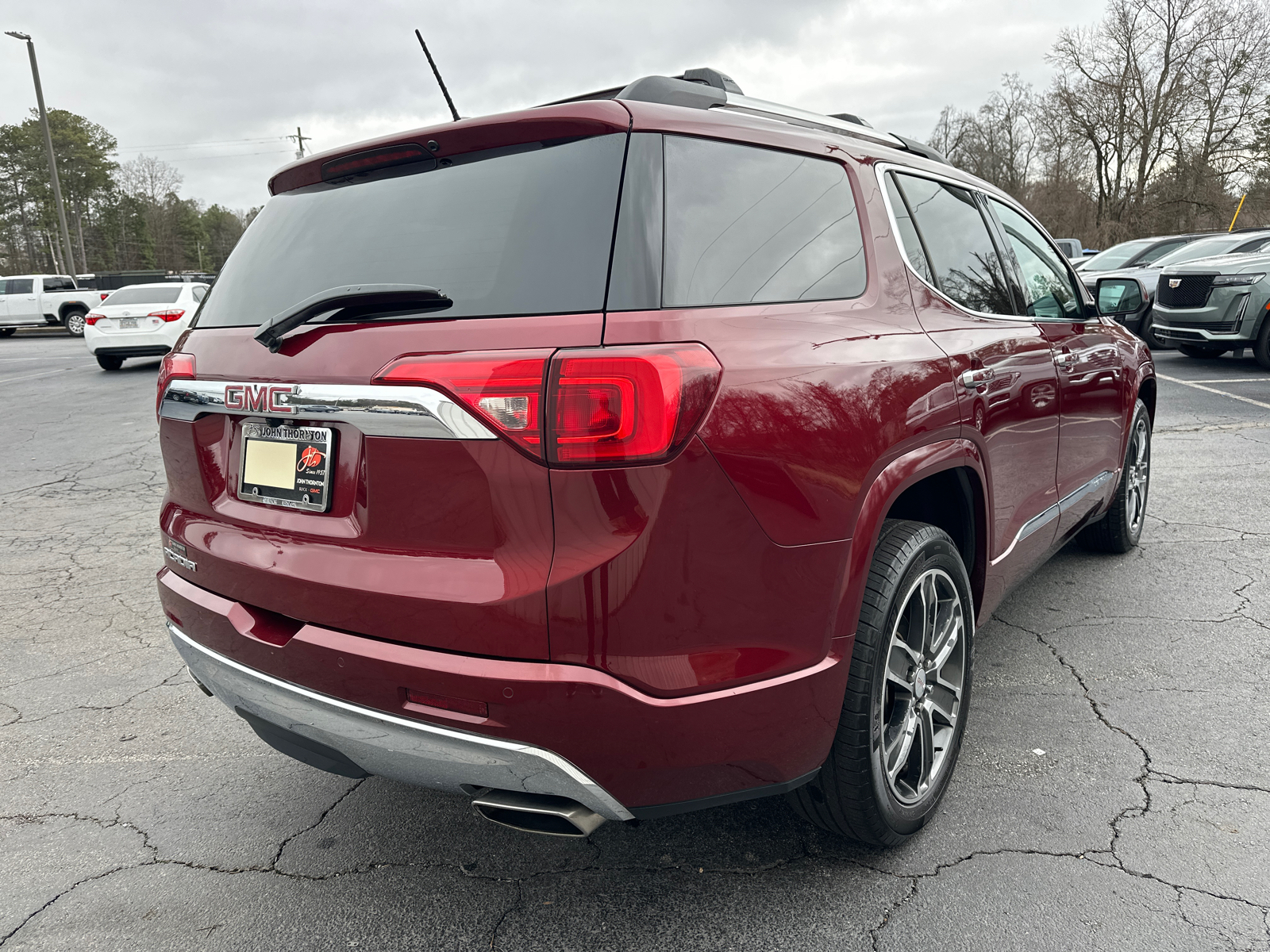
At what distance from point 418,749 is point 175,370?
3.98 ft

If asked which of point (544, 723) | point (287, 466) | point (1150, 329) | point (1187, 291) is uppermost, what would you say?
point (287, 466)

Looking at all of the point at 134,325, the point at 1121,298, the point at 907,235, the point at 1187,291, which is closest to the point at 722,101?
the point at 907,235

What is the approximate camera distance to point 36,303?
28281 millimetres

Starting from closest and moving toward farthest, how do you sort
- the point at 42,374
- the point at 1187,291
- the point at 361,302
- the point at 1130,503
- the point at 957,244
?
the point at 361,302
the point at 957,244
the point at 1130,503
the point at 1187,291
the point at 42,374

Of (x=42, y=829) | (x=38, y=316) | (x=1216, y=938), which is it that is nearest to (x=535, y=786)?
(x=1216, y=938)

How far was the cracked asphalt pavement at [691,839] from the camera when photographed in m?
2.05

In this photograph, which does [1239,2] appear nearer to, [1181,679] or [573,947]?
[1181,679]

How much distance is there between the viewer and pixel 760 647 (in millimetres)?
1798

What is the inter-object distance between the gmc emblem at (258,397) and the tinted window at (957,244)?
5.46ft

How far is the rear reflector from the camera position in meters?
1.71

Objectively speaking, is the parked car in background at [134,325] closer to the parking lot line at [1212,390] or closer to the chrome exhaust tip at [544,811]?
the parking lot line at [1212,390]

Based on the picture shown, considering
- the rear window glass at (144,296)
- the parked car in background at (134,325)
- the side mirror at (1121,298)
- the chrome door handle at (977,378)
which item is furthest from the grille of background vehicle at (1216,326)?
the rear window glass at (144,296)

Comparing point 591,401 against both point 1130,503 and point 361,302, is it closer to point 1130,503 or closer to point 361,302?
point 361,302

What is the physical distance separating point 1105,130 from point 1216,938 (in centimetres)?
4038
